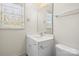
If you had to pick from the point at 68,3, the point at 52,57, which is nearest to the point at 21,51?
the point at 52,57

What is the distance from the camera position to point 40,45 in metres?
1.55

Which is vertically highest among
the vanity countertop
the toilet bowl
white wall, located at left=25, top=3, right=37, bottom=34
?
white wall, located at left=25, top=3, right=37, bottom=34

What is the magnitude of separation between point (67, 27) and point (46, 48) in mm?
Answer: 384

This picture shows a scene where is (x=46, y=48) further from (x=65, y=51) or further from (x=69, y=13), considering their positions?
(x=69, y=13)

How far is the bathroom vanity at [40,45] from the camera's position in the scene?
1554 millimetres

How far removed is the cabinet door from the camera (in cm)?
155

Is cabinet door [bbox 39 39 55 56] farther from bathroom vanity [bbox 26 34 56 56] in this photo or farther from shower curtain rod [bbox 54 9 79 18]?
shower curtain rod [bbox 54 9 79 18]

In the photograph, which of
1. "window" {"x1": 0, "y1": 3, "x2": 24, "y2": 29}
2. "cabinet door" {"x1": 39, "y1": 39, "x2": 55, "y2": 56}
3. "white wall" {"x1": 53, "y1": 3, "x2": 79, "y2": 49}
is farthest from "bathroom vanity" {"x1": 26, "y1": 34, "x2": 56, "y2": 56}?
"window" {"x1": 0, "y1": 3, "x2": 24, "y2": 29}

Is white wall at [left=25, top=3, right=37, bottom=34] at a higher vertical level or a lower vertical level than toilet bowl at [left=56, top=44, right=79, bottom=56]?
higher

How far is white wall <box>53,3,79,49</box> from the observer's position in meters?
1.49

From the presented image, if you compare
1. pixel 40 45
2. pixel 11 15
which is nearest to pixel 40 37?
pixel 40 45

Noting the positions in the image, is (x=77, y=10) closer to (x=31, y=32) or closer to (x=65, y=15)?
(x=65, y=15)

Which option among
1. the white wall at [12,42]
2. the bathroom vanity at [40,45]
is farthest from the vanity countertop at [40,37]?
the white wall at [12,42]

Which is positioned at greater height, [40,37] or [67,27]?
[67,27]
